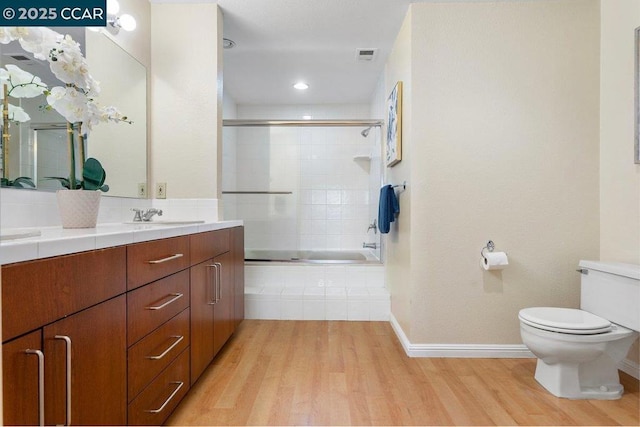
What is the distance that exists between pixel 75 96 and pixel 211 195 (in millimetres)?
1089

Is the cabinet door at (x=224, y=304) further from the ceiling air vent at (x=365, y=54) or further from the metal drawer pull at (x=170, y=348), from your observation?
the ceiling air vent at (x=365, y=54)

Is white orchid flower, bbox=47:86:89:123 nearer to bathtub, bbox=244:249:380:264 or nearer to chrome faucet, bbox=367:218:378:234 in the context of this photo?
bathtub, bbox=244:249:380:264

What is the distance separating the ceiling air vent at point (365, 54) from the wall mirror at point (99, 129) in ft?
5.61

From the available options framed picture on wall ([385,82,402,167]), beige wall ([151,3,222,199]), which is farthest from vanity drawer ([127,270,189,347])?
framed picture on wall ([385,82,402,167])

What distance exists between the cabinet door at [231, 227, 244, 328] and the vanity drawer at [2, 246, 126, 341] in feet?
4.38

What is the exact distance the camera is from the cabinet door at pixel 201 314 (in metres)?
1.65

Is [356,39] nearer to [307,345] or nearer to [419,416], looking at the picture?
[307,345]

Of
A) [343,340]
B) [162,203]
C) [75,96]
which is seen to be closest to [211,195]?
[162,203]

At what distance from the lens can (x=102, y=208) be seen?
6.32ft

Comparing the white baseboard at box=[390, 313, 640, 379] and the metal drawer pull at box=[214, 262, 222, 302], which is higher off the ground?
the metal drawer pull at box=[214, 262, 222, 302]

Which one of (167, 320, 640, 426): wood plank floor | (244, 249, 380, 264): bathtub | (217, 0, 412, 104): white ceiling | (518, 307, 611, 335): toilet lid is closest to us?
(167, 320, 640, 426): wood plank floor

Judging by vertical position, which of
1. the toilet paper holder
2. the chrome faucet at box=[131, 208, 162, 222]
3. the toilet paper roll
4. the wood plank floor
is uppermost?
the chrome faucet at box=[131, 208, 162, 222]

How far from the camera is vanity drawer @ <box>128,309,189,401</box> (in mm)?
1146

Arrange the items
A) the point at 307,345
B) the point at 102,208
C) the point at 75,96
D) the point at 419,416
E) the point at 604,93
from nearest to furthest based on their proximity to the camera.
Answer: the point at 75,96, the point at 419,416, the point at 102,208, the point at 604,93, the point at 307,345
